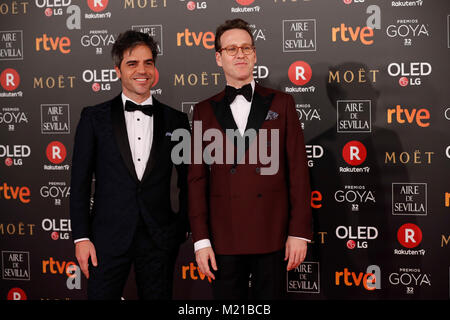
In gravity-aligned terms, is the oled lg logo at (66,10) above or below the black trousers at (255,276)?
above

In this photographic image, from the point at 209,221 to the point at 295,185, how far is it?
0.46 metres

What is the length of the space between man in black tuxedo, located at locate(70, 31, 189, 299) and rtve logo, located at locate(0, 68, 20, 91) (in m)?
1.42

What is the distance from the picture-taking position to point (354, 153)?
3.06 m

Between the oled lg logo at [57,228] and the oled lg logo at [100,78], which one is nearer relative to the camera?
the oled lg logo at [100,78]

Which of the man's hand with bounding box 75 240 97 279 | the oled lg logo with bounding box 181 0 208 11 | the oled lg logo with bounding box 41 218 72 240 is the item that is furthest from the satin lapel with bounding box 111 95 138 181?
the oled lg logo with bounding box 41 218 72 240

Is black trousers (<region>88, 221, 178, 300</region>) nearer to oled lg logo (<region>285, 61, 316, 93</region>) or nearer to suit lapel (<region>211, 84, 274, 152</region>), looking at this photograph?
suit lapel (<region>211, 84, 274, 152</region>)

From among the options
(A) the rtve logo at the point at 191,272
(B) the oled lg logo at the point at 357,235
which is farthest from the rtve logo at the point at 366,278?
(A) the rtve logo at the point at 191,272

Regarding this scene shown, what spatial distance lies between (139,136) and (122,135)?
9cm

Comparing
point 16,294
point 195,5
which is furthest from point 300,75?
point 16,294

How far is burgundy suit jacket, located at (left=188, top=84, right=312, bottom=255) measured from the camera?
2176 millimetres

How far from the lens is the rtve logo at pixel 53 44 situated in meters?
3.37

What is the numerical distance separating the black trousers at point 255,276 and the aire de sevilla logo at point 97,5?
82.0 inches

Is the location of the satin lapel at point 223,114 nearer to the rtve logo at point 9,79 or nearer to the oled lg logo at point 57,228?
the oled lg logo at point 57,228
